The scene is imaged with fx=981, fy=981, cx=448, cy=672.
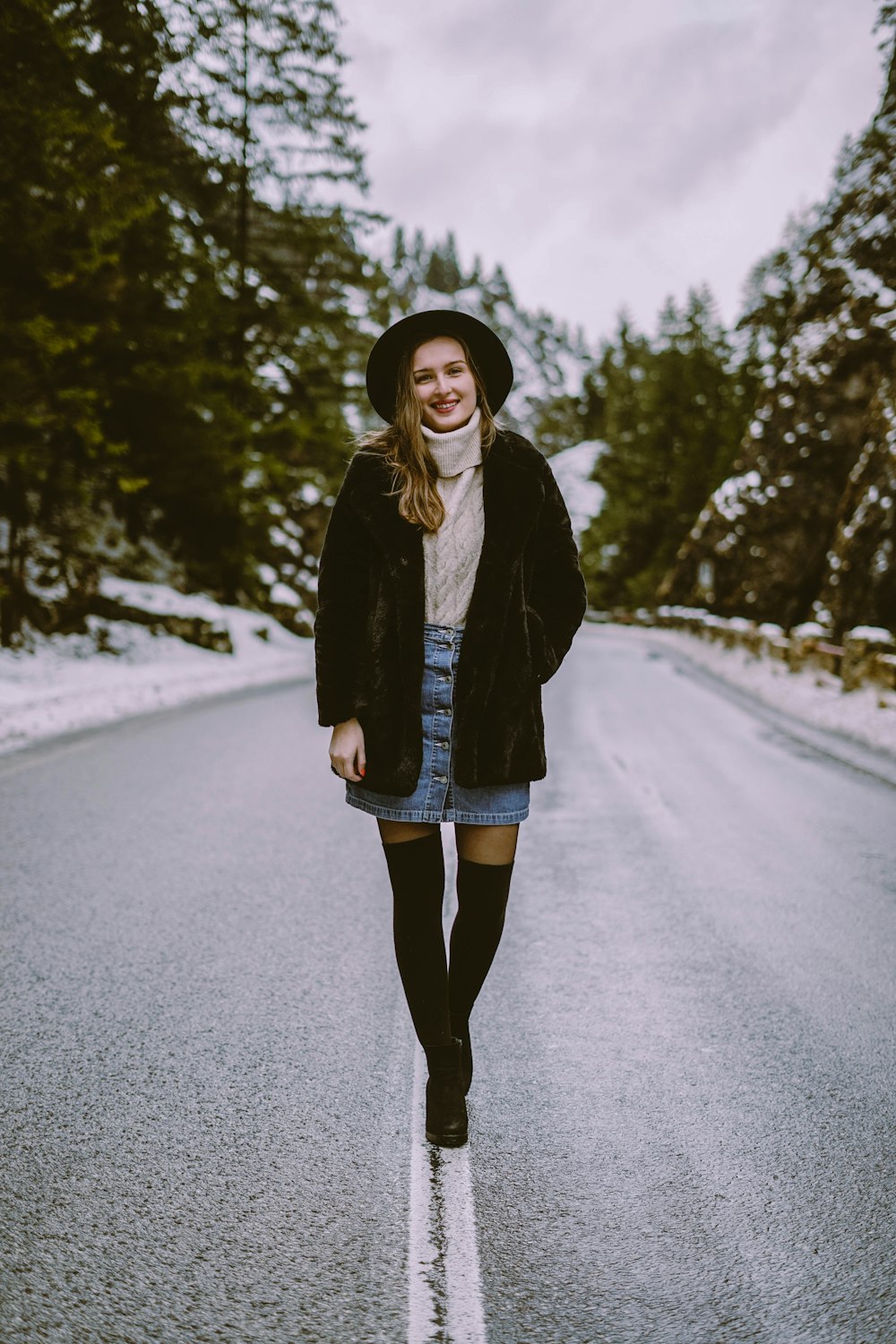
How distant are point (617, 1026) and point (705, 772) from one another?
5.62 m

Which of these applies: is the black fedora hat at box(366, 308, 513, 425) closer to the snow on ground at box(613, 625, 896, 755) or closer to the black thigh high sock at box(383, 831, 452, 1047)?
the black thigh high sock at box(383, 831, 452, 1047)

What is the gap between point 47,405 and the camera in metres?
12.5

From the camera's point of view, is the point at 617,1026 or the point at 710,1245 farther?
the point at 617,1026

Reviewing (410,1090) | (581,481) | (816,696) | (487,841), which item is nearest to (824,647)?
(816,696)

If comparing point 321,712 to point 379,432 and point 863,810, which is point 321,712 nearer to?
point 379,432

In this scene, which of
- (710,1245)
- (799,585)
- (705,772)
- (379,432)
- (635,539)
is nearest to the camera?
(710,1245)

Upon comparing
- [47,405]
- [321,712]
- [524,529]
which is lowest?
[321,712]

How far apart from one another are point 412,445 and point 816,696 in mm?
13246

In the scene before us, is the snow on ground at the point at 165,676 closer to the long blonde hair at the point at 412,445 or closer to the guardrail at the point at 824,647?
the guardrail at the point at 824,647

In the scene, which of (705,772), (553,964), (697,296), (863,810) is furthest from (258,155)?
(697,296)

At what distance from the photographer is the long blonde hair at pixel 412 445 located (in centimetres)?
254

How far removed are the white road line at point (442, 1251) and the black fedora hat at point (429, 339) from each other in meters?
2.04

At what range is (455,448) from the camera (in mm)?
2605

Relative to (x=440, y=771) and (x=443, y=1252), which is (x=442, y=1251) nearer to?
(x=443, y=1252)
